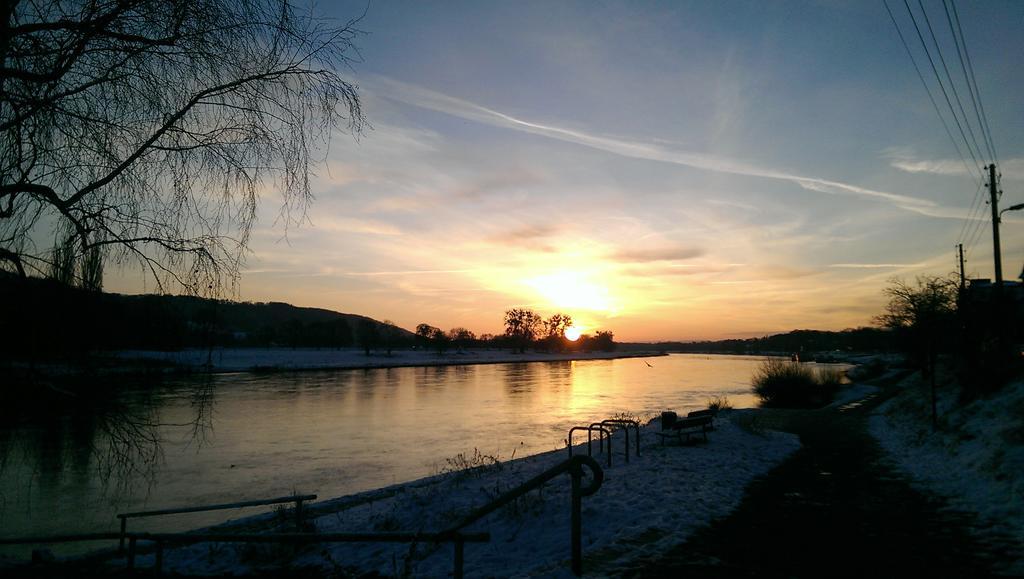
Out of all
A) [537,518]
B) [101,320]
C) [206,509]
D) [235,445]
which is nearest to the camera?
[101,320]

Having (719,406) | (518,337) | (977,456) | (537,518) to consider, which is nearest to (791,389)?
(719,406)

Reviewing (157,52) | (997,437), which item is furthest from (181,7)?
(997,437)

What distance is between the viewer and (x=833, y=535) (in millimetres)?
7414

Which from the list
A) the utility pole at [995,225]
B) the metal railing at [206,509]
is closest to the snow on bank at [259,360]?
the metal railing at [206,509]

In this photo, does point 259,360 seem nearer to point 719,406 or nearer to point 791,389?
point 719,406

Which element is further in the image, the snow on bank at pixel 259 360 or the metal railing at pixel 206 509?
the metal railing at pixel 206 509

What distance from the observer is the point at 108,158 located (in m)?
4.48

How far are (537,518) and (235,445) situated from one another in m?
17.8

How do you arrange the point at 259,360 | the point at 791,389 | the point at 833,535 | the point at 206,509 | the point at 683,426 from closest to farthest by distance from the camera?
1. the point at 833,535
2. the point at 206,509
3. the point at 683,426
4. the point at 791,389
5. the point at 259,360

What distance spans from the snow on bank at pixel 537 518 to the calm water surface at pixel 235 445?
2.61m

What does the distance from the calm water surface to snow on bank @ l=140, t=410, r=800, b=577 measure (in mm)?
2608

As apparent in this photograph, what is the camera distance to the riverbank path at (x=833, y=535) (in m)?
6.17

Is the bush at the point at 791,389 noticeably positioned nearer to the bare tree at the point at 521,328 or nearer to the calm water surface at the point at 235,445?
the calm water surface at the point at 235,445

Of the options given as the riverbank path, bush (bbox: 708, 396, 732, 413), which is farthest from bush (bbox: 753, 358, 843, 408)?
the riverbank path
